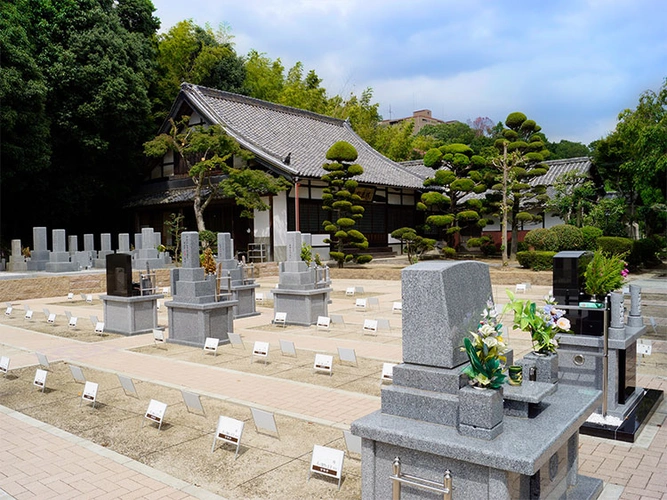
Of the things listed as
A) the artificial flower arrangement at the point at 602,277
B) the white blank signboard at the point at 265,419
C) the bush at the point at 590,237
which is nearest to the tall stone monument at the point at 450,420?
the white blank signboard at the point at 265,419

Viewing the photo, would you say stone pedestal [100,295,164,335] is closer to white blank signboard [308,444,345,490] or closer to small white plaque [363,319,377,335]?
small white plaque [363,319,377,335]

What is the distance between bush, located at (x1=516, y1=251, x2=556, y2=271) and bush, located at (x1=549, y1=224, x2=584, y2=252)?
57 cm

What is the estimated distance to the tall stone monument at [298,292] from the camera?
1465 cm

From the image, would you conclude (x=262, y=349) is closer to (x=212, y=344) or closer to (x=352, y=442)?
(x=212, y=344)

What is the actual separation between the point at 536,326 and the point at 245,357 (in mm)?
6983

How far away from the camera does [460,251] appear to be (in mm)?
34188

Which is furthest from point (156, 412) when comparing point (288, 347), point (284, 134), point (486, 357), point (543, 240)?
point (284, 134)

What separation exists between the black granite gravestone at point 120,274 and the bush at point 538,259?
655 inches

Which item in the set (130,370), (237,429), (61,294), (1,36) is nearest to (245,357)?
(130,370)

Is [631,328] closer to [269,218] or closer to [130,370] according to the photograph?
[130,370]

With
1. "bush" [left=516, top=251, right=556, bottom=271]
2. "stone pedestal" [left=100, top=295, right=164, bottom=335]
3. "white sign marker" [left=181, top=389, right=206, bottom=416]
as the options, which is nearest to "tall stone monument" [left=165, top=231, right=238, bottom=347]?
"stone pedestal" [left=100, top=295, right=164, bottom=335]

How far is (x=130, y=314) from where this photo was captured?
13.7 m

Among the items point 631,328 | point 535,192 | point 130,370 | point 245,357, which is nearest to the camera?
point 631,328

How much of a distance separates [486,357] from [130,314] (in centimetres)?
1166
